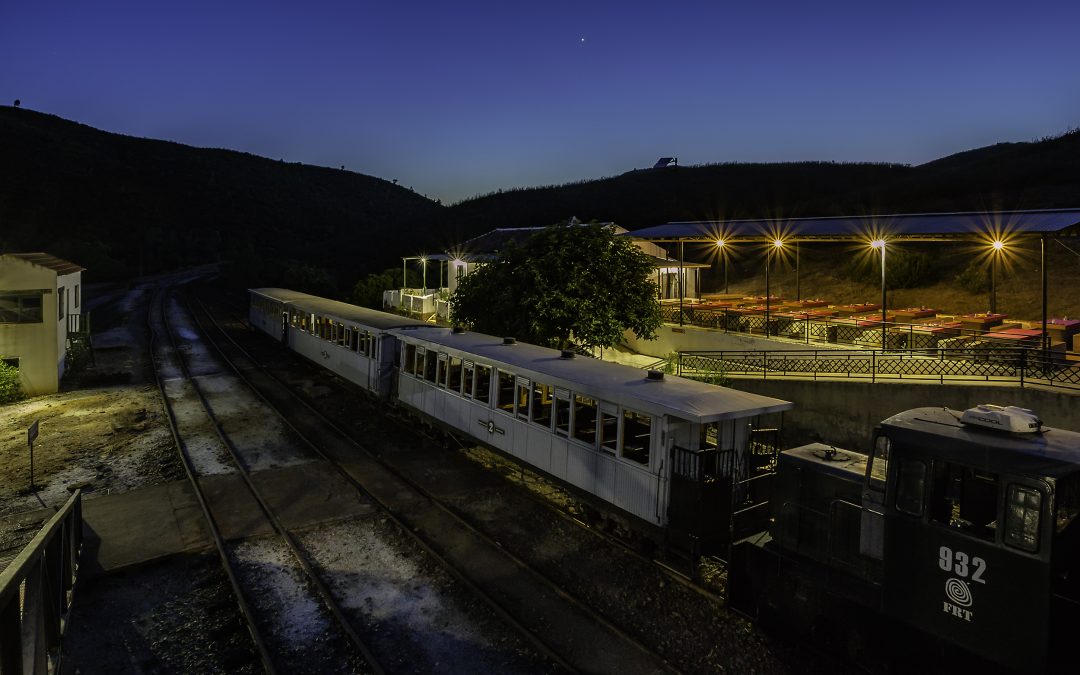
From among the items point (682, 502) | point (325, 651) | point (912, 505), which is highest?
point (912, 505)

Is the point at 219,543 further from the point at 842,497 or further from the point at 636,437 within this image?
the point at 842,497

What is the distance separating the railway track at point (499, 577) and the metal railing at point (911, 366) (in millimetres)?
9789

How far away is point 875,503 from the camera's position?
6.61 metres

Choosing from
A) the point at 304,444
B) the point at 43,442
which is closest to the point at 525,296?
the point at 304,444

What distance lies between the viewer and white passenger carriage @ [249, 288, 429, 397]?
1880cm

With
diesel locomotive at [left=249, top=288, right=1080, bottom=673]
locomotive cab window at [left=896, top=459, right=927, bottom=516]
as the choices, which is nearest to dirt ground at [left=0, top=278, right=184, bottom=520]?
diesel locomotive at [left=249, top=288, right=1080, bottom=673]

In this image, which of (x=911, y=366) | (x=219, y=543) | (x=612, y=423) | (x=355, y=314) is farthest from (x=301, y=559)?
(x=911, y=366)

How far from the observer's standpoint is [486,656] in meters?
7.84

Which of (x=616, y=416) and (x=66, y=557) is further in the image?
(x=616, y=416)

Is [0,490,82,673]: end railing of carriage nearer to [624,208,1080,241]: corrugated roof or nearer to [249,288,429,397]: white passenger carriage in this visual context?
[249,288,429,397]: white passenger carriage

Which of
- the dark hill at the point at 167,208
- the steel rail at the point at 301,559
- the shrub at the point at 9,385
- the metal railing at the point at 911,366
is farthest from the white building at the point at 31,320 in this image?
the dark hill at the point at 167,208

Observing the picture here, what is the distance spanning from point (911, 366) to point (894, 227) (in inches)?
292

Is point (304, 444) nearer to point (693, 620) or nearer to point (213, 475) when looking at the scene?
point (213, 475)

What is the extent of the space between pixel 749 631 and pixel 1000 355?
38.6 ft
